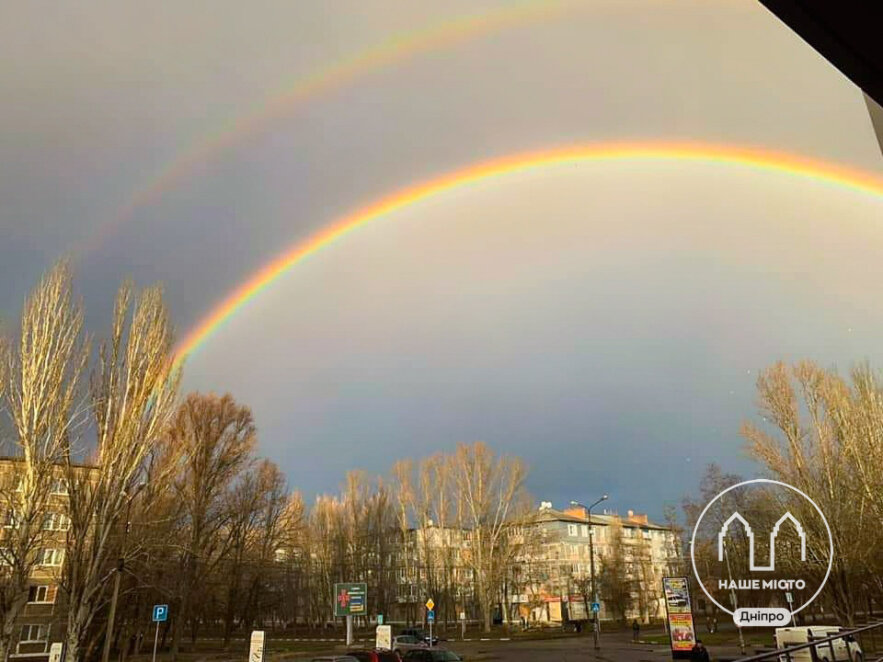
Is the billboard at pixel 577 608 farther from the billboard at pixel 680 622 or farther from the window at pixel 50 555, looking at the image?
the window at pixel 50 555

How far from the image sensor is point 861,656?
12.1m

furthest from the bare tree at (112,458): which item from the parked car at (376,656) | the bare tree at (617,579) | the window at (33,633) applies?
the bare tree at (617,579)

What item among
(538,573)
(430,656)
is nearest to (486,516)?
(538,573)

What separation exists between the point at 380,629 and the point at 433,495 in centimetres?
2718

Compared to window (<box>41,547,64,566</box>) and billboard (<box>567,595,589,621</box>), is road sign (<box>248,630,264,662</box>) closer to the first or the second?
window (<box>41,547,64,566</box>)

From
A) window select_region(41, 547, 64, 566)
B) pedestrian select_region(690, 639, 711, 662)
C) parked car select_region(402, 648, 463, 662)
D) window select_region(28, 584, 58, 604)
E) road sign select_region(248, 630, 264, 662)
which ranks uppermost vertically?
window select_region(41, 547, 64, 566)

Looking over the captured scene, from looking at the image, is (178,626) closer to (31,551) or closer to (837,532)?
(31,551)

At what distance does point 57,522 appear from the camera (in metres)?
24.7

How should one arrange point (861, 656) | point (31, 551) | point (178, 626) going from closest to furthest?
point (861, 656)
point (31, 551)
point (178, 626)

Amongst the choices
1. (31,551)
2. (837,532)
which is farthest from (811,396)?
(31,551)

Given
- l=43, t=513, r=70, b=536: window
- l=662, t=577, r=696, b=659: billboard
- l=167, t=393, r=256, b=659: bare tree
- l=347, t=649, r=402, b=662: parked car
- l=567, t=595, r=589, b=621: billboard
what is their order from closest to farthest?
1. l=347, t=649, r=402, b=662: parked car
2. l=43, t=513, r=70, b=536: window
3. l=662, t=577, r=696, b=659: billboard
4. l=167, t=393, r=256, b=659: bare tree
5. l=567, t=595, r=589, b=621: billboard

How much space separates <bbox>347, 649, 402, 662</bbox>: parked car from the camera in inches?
782

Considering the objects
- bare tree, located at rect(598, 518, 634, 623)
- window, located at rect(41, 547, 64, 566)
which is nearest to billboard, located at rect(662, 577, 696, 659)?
window, located at rect(41, 547, 64, 566)

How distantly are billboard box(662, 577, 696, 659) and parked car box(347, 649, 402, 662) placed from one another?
33.3 ft
